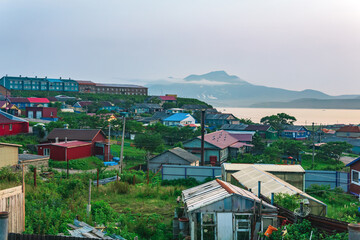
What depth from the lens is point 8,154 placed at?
23.0 metres

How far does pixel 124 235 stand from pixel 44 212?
8.98 feet

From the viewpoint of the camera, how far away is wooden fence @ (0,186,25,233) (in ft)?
24.4

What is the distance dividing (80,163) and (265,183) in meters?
19.3

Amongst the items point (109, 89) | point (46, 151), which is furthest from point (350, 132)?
point (109, 89)

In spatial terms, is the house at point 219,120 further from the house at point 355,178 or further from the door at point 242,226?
the door at point 242,226

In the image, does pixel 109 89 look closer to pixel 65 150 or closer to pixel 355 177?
pixel 65 150

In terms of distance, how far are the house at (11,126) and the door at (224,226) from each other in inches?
1341

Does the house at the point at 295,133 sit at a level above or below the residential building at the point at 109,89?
below

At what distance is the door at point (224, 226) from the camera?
31.6ft

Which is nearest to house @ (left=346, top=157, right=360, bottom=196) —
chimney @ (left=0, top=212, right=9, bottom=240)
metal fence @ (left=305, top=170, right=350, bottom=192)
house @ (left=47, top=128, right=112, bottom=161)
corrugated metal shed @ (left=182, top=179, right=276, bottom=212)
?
metal fence @ (left=305, top=170, right=350, bottom=192)

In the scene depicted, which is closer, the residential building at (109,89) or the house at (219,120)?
the house at (219,120)

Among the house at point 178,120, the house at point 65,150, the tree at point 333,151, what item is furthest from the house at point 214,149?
the house at point 178,120

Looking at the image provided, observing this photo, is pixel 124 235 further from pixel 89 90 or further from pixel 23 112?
pixel 89 90

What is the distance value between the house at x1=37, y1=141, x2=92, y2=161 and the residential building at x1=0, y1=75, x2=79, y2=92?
70870mm
